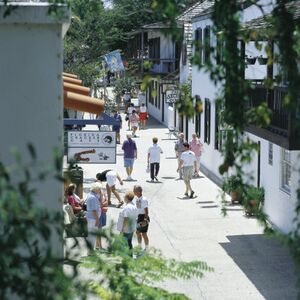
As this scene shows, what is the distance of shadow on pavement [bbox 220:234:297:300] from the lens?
44.6ft

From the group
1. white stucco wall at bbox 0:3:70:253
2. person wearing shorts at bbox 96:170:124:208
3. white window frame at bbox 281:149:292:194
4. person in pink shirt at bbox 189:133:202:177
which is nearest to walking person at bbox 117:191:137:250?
white window frame at bbox 281:149:292:194

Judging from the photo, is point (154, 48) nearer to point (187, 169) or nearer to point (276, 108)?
point (187, 169)

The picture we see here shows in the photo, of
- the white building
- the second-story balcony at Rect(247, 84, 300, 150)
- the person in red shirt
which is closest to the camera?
the second-story balcony at Rect(247, 84, 300, 150)

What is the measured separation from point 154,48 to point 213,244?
3229cm

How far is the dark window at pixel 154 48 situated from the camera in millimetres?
46769

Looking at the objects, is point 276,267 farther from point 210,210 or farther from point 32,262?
point 32,262

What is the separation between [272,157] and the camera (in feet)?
63.9

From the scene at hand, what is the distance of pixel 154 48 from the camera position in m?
48.5

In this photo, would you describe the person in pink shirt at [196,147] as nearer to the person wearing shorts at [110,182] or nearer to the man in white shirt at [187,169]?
the man in white shirt at [187,169]

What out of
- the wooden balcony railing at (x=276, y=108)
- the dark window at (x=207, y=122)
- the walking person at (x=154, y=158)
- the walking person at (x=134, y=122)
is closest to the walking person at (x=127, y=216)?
the wooden balcony railing at (x=276, y=108)

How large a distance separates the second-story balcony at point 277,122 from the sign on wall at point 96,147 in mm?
3351

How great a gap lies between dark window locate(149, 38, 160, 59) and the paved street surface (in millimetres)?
20877

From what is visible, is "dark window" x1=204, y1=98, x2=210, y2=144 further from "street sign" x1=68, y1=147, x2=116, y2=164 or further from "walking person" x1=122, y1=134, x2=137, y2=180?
"street sign" x1=68, y1=147, x2=116, y2=164

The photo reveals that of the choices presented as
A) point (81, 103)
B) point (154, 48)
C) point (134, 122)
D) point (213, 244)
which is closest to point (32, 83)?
point (81, 103)
